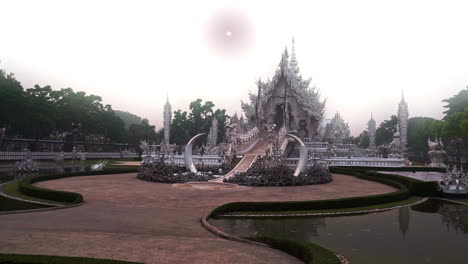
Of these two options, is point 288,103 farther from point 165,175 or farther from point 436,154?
point 165,175

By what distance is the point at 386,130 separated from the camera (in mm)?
84375

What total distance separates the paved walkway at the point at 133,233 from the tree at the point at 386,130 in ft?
246

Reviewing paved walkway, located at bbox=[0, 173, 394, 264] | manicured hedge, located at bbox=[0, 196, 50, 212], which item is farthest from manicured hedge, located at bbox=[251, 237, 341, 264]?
manicured hedge, located at bbox=[0, 196, 50, 212]

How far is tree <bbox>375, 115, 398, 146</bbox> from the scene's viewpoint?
8162 centimetres

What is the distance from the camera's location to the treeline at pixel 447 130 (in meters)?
43.3

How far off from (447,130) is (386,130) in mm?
40841

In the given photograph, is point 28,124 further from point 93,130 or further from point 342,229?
point 342,229

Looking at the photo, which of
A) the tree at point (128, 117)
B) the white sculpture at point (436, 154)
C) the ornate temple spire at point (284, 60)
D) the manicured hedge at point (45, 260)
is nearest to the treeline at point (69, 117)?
the ornate temple spire at point (284, 60)

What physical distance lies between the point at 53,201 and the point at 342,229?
1133cm

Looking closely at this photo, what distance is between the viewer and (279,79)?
4475cm

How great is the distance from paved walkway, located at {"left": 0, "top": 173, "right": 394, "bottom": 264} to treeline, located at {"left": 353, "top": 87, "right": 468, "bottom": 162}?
1432 inches

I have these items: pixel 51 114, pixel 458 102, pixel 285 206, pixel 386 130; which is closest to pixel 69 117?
pixel 51 114

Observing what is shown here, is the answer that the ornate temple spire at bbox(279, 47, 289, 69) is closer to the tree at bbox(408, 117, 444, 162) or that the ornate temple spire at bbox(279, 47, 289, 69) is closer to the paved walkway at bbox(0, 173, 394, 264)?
the tree at bbox(408, 117, 444, 162)

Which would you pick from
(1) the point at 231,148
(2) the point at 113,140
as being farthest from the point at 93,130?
(1) the point at 231,148
